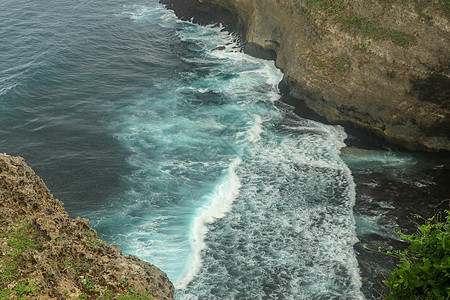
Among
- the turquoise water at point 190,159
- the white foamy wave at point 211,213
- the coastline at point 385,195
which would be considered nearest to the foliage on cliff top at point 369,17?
the coastline at point 385,195

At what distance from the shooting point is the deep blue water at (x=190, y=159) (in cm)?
1550

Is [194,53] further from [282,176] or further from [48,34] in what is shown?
[282,176]

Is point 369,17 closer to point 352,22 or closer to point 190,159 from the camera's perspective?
point 352,22

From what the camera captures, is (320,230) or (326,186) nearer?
(320,230)

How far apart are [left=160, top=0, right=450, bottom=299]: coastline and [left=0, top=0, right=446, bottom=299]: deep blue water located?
1.79 feet

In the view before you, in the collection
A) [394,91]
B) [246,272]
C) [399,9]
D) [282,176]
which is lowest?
[246,272]

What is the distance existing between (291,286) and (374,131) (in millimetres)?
12911

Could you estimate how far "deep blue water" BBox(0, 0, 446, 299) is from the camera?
15500 millimetres

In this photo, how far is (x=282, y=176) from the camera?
66.8 ft

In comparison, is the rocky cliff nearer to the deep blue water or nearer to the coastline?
the deep blue water

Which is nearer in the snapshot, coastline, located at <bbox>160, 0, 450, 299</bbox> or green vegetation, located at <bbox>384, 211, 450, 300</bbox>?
green vegetation, located at <bbox>384, 211, 450, 300</bbox>

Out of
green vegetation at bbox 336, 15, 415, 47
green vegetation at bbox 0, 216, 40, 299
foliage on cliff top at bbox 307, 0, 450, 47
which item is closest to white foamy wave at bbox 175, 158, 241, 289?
green vegetation at bbox 0, 216, 40, 299

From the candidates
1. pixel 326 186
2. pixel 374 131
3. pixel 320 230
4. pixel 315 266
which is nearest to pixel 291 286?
pixel 315 266

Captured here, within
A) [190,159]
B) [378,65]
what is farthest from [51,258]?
[378,65]
